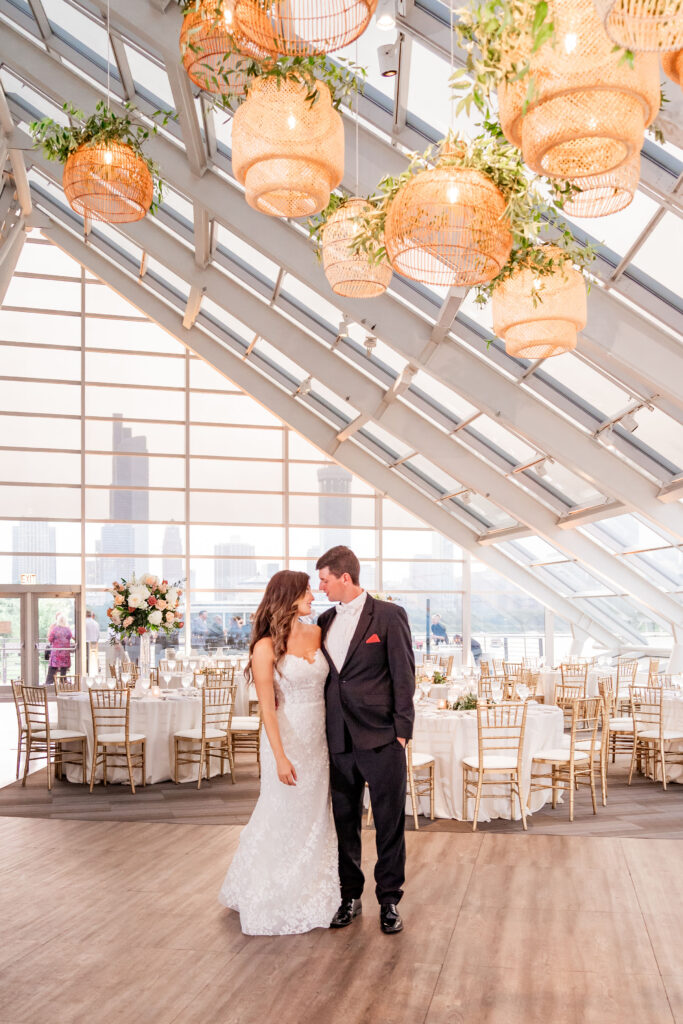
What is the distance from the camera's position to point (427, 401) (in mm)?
11547

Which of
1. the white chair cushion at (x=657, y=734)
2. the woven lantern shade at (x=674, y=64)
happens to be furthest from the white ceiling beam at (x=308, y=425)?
the woven lantern shade at (x=674, y=64)

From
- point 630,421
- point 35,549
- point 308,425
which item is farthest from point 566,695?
point 35,549

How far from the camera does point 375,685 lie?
408 centimetres

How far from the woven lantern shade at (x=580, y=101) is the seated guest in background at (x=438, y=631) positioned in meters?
14.5

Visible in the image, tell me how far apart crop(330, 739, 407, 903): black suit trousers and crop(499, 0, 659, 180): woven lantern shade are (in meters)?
2.57

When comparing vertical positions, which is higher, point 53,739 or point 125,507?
point 125,507

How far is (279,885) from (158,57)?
245 inches

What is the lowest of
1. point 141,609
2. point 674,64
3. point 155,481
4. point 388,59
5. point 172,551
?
point 141,609

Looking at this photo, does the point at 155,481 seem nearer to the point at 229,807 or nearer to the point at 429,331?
the point at 429,331

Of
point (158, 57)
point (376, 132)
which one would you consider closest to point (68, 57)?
point (158, 57)

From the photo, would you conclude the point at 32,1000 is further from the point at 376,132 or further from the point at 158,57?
the point at 158,57

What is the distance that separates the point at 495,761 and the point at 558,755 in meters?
0.59

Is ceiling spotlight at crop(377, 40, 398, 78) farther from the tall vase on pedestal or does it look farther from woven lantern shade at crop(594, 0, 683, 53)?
the tall vase on pedestal

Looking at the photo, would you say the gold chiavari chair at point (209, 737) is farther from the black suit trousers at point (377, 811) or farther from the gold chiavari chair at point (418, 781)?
the black suit trousers at point (377, 811)
